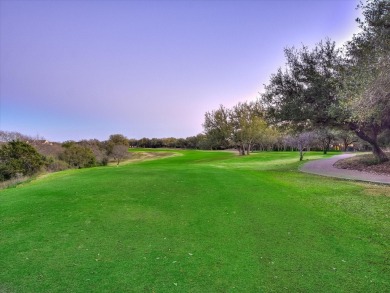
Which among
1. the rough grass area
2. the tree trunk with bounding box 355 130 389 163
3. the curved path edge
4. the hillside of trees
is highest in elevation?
the hillside of trees

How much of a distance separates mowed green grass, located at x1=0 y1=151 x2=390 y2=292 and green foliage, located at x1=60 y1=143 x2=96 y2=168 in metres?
35.2

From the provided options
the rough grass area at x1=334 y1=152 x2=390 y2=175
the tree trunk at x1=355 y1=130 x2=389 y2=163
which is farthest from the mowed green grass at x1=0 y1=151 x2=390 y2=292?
the tree trunk at x1=355 y1=130 x2=389 y2=163

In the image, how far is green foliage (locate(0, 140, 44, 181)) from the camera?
3095 centimetres

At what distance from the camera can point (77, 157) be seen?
44.0 metres

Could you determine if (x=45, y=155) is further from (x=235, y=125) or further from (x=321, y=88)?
(x=321, y=88)

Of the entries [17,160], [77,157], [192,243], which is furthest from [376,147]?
[77,157]

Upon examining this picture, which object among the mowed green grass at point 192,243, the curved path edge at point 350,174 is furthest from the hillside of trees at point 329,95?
the mowed green grass at point 192,243

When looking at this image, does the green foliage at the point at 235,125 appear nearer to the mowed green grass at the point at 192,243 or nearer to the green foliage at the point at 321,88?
the green foliage at the point at 321,88

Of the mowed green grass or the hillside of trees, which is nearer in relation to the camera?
the mowed green grass

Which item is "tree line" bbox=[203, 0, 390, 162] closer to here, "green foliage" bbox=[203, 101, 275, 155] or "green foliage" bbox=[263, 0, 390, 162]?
"green foliage" bbox=[263, 0, 390, 162]

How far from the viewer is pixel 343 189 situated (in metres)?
12.5

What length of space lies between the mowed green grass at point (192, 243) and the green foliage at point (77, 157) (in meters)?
35.2

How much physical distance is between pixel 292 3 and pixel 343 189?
44.9 ft

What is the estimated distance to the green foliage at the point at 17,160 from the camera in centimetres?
3095
